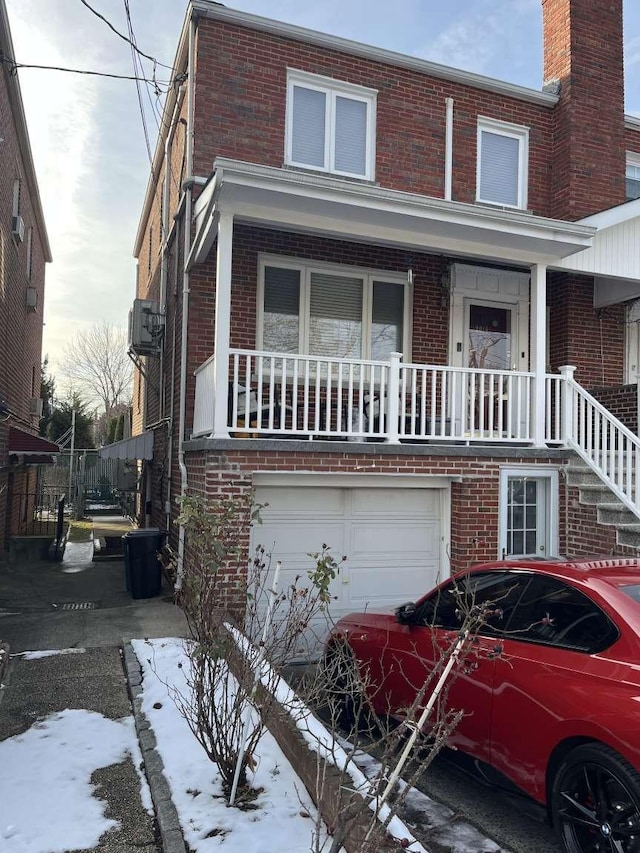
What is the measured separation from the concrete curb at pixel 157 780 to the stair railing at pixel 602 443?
5.55 metres

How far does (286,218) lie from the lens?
7316 millimetres

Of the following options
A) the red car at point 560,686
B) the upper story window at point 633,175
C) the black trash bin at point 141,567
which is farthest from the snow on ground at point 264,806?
the upper story window at point 633,175

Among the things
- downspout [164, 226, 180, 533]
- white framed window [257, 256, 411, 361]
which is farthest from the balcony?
downspout [164, 226, 180, 533]

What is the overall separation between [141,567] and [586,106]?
10.2 m

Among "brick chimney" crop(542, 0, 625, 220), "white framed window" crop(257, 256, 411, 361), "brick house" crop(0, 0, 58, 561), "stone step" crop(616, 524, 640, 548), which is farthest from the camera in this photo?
"brick house" crop(0, 0, 58, 561)

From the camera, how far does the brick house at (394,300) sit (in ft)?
24.4

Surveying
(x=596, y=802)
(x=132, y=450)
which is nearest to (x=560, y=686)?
(x=596, y=802)

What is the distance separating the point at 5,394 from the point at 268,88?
6.78 m

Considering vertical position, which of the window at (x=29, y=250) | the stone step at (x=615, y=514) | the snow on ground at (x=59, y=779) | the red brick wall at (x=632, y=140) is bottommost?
the snow on ground at (x=59, y=779)

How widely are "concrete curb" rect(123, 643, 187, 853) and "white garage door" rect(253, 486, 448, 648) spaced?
8.84 feet

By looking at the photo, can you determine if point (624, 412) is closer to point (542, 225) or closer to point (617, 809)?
point (542, 225)

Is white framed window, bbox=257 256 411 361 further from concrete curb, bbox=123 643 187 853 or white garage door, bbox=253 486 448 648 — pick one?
concrete curb, bbox=123 643 187 853

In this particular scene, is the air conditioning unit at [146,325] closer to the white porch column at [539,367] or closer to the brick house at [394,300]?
the brick house at [394,300]

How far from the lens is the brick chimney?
411 inches
